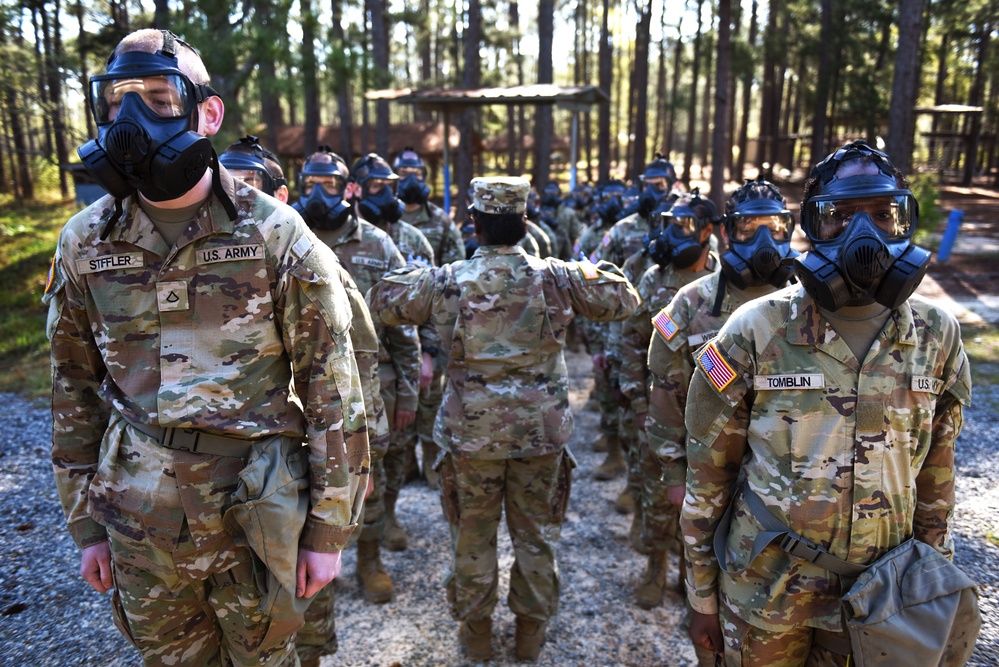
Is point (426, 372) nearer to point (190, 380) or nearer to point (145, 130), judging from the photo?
point (190, 380)

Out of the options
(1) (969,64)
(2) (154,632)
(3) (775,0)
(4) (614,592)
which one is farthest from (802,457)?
(1) (969,64)

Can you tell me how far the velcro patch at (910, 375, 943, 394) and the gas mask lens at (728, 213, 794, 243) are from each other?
61.5 inches

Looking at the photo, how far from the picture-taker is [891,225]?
2.17m

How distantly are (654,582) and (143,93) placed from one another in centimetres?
383

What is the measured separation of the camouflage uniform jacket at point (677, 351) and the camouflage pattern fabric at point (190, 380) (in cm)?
186

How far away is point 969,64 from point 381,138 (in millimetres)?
34366

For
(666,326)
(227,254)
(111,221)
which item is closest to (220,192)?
(227,254)

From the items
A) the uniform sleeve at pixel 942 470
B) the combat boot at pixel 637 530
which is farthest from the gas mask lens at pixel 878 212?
the combat boot at pixel 637 530

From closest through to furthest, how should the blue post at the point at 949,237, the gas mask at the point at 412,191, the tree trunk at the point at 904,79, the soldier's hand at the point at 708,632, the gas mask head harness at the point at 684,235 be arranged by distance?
the soldier's hand at the point at 708,632, the gas mask head harness at the point at 684,235, the gas mask at the point at 412,191, the tree trunk at the point at 904,79, the blue post at the point at 949,237

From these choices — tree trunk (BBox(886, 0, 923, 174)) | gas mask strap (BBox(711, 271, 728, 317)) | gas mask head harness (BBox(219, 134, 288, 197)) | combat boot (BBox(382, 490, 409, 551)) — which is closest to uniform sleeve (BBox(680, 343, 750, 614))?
gas mask strap (BBox(711, 271, 728, 317))

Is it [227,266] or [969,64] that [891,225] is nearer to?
[227,266]

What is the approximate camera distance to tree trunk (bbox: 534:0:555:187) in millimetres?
18719

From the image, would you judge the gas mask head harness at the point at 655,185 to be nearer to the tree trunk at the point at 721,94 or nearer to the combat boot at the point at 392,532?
the combat boot at the point at 392,532

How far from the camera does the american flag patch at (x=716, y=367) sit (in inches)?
90.1
